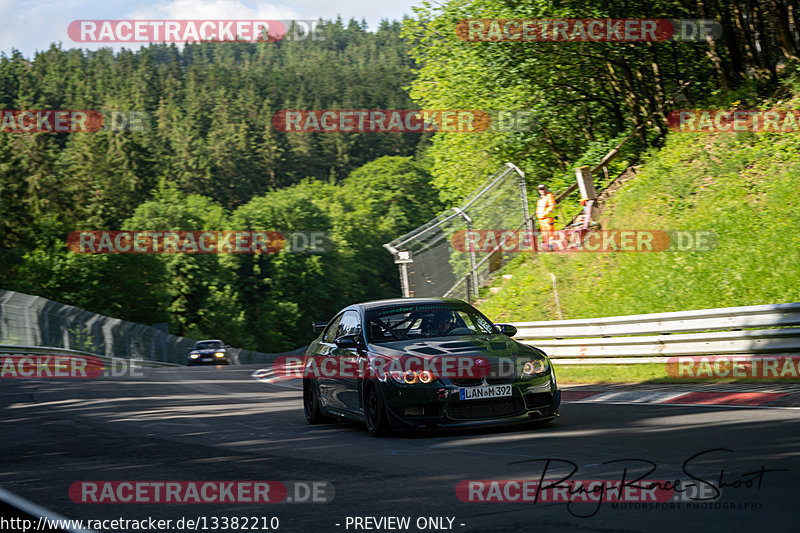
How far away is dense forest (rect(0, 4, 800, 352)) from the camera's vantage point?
2556 cm

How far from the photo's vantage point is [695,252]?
17531 millimetres

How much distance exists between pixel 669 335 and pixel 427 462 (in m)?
7.10

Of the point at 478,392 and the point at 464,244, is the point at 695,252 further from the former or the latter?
the point at 478,392

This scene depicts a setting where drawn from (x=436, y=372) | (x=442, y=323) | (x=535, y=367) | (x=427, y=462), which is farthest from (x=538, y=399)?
(x=427, y=462)

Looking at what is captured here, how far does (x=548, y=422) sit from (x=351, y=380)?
7.04 ft

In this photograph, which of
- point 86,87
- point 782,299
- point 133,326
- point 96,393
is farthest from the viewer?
point 86,87

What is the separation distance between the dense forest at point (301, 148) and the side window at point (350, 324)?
47.2ft

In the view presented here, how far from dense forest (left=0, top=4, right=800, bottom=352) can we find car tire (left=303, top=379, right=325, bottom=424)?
14.6m

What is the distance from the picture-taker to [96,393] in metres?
17.8

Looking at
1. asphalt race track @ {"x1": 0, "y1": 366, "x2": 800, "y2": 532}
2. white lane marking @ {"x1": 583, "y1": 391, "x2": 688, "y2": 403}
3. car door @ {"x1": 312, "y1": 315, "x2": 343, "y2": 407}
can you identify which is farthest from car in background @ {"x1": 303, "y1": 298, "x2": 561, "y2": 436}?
white lane marking @ {"x1": 583, "y1": 391, "x2": 688, "y2": 403}

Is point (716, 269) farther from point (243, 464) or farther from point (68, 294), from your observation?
point (68, 294)

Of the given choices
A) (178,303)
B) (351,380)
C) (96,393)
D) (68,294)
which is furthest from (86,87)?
(351,380)

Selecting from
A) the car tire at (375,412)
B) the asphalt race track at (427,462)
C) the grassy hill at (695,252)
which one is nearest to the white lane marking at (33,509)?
the asphalt race track at (427,462)

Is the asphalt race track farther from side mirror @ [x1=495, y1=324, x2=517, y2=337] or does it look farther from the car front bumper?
side mirror @ [x1=495, y1=324, x2=517, y2=337]
